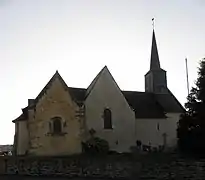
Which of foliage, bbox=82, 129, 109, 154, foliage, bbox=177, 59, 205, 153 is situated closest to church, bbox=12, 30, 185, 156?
foliage, bbox=82, 129, 109, 154

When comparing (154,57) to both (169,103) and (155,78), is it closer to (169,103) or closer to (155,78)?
(155,78)

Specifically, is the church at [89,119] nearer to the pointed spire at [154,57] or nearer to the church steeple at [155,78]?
the church steeple at [155,78]

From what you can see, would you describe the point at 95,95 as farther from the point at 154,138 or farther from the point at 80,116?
the point at 154,138

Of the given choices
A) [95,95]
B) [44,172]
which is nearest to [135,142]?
[95,95]

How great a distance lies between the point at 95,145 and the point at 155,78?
20321 millimetres

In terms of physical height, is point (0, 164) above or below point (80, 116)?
below

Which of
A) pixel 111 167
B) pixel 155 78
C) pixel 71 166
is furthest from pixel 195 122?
pixel 155 78

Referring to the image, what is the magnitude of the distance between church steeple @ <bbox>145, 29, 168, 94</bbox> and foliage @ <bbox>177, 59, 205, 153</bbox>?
1052 inches

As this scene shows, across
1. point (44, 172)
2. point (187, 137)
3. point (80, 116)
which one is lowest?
point (44, 172)

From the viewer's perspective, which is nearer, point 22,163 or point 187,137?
→ point 187,137

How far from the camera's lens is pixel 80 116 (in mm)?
39156

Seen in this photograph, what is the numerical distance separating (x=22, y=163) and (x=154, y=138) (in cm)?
2043

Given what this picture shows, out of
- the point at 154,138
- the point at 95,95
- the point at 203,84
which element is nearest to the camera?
the point at 203,84

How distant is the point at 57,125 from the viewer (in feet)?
128
